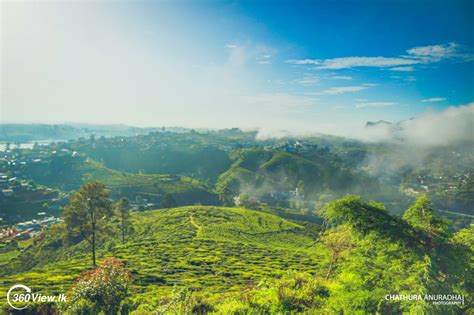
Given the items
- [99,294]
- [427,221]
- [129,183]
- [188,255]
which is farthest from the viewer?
[129,183]

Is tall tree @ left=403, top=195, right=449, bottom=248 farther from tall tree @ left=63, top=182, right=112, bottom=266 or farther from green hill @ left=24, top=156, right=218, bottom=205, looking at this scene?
green hill @ left=24, top=156, right=218, bottom=205

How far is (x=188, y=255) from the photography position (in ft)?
151

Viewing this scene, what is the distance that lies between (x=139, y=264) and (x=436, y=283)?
36685 millimetres

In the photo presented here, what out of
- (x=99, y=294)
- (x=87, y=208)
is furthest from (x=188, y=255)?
(x=99, y=294)

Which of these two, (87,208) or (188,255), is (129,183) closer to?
(188,255)

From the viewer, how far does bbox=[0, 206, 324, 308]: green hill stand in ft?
105

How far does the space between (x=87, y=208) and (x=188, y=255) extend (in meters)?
18.1

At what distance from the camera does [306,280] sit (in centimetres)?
1605

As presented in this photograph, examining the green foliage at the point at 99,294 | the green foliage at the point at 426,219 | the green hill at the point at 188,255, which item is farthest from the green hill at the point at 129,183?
the green foliage at the point at 426,219

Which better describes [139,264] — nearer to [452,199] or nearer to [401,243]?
[401,243]

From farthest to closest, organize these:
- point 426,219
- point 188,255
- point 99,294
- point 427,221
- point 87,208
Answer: point 188,255 < point 87,208 < point 99,294 < point 426,219 < point 427,221

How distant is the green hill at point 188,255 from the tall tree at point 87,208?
3.94 metres

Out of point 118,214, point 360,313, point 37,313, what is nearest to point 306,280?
point 360,313

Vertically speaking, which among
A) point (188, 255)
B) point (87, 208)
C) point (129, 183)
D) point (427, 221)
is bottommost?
point (129, 183)
